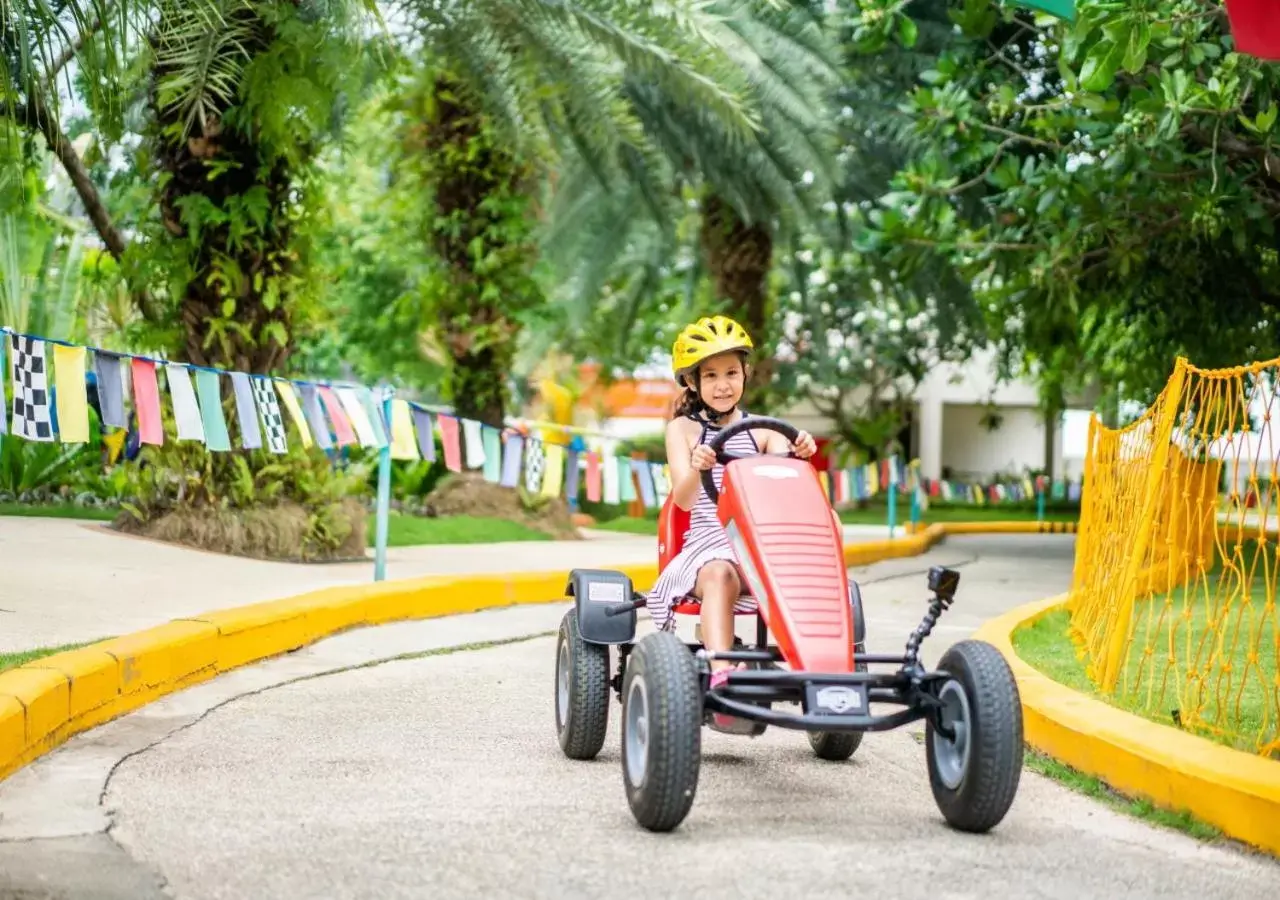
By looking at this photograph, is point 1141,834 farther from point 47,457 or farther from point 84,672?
point 47,457

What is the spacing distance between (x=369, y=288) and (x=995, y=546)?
1737cm

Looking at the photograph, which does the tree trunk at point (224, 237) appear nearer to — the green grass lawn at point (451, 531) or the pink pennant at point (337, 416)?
the pink pennant at point (337, 416)

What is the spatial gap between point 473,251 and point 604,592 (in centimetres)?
1194

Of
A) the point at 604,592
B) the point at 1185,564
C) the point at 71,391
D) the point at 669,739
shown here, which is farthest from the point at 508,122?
the point at 669,739

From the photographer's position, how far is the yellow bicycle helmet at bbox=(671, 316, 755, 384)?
19.6ft

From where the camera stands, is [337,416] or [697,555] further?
[337,416]

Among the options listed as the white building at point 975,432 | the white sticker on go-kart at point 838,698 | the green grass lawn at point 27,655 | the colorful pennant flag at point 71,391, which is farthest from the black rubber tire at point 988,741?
the white building at point 975,432

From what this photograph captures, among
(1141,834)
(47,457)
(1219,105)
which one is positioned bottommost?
(1141,834)

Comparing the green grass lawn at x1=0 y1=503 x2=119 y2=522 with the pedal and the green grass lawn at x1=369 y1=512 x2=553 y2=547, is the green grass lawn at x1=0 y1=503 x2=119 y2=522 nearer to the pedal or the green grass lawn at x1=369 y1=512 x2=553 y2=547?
the green grass lawn at x1=369 y1=512 x2=553 y2=547

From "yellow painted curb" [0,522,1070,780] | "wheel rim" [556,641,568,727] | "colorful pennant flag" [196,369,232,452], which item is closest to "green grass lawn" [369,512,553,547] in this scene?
"yellow painted curb" [0,522,1070,780]

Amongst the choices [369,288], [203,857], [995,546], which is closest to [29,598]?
[203,857]

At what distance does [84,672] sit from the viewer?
20.5 feet

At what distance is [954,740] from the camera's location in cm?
486

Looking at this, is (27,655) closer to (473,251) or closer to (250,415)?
(250,415)
